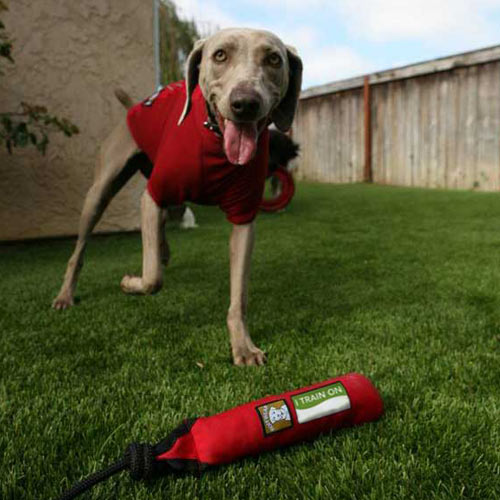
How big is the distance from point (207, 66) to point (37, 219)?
3.76 metres

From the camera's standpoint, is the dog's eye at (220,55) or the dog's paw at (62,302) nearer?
the dog's eye at (220,55)

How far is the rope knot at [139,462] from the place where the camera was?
1019mm

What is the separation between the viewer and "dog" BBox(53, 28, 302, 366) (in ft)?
5.54

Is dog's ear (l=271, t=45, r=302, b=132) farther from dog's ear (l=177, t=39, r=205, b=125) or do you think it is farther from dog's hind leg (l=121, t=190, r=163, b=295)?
dog's hind leg (l=121, t=190, r=163, b=295)

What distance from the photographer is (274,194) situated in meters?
6.96

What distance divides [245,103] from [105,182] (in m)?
1.35

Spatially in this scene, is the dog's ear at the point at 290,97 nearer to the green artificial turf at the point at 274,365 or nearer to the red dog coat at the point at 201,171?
the red dog coat at the point at 201,171

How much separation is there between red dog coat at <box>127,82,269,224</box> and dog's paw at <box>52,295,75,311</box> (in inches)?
37.9

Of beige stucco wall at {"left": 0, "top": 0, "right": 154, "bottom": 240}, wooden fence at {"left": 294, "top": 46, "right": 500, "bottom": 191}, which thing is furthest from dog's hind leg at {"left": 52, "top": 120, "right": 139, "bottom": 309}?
wooden fence at {"left": 294, "top": 46, "right": 500, "bottom": 191}

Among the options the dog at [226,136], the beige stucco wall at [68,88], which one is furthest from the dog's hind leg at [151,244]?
the beige stucco wall at [68,88]

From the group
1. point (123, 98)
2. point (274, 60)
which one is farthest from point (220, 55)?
point (123, 98)

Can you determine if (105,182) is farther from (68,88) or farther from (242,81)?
(68,88)

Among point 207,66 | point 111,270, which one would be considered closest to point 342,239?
point 111,270

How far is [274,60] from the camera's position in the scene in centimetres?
176
